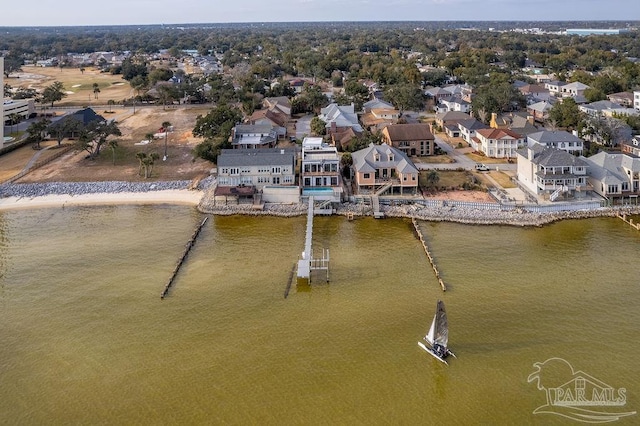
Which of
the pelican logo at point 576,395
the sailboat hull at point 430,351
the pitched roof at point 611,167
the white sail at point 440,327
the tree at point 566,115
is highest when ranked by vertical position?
the tree at point 566,115

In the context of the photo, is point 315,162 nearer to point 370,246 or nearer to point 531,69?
point 370,246

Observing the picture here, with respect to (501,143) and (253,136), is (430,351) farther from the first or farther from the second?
(253,136)

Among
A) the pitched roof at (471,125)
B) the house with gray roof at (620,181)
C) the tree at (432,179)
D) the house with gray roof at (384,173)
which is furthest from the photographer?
the pitched roof at (471,125)

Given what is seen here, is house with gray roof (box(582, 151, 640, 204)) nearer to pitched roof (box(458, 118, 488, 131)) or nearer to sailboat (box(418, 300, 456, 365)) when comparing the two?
pitched roof (box(458, 118, 488, 131))

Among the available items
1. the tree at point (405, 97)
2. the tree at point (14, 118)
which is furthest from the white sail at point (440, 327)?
the tree at point (14, 118)

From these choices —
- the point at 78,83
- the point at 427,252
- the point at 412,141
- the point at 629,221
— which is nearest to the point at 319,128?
the point at 412,141

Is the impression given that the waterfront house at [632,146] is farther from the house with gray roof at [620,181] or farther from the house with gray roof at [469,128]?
the house with gray roof at [469,128]

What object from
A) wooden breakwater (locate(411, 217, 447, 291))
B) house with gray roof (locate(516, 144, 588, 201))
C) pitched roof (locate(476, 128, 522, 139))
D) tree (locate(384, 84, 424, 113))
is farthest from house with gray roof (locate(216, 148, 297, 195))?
tree (locate(384, 84, 424, 113))
